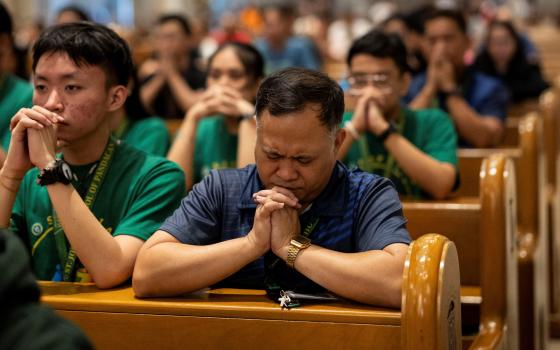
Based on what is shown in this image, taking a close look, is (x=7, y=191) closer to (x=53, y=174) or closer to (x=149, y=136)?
(x=53, y=174)

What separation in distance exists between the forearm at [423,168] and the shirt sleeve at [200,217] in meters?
1.28

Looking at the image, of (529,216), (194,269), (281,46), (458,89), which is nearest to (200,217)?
(194,269)


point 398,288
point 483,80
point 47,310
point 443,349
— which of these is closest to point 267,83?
point 398,288

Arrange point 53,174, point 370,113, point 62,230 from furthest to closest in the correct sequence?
point 370,113
point 62,230
point 53,174

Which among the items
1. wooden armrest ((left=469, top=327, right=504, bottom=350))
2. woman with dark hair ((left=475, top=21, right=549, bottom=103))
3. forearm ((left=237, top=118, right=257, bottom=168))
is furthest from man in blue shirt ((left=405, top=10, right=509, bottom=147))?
wooden armrest ((left=469, top=327, right=504, bottom=350))

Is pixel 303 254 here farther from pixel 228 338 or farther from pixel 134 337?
pixel 134 337

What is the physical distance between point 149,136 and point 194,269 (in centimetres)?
176

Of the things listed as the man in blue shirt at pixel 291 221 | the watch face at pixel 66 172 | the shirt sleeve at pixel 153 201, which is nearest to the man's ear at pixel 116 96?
the shirt sleeve at pixel 153 201

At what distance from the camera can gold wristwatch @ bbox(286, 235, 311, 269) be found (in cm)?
217

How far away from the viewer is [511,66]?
6.66m

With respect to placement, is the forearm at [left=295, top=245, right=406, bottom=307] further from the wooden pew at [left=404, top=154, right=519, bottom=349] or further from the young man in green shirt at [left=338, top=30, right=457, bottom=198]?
the young man in green shirt at [left=338, top=30, right=457, bottom=198]

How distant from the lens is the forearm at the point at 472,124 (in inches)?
189

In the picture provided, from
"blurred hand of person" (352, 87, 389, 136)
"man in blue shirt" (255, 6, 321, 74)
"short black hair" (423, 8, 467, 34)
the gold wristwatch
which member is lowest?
the gold wristwatch

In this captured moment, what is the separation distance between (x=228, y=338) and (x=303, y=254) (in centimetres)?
27
